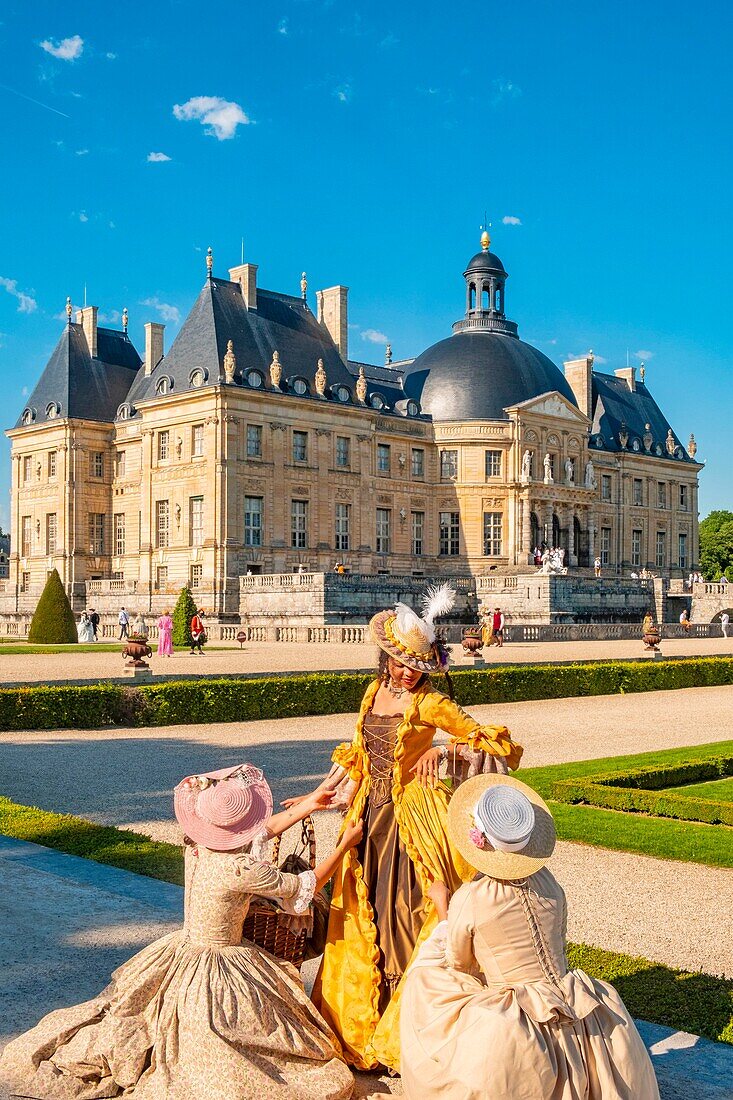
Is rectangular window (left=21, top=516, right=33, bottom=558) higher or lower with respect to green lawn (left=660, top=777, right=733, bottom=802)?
higher

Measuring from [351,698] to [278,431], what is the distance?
2906 cm

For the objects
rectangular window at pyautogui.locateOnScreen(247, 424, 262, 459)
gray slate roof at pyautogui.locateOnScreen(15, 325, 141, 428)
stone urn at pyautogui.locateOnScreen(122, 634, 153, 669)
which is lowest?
stone urn at pyautogui.locateOnScreen(122, 634, 153, 669)

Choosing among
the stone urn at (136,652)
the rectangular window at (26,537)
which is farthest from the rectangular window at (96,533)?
the stone urn at (136,652)

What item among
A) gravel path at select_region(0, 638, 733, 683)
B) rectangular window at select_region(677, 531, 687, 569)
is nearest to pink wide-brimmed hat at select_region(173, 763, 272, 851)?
gravel path at select_region(0, 638, 733, 683)

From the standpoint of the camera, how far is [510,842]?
345 centimetres

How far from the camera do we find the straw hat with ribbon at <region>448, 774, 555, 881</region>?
345cm

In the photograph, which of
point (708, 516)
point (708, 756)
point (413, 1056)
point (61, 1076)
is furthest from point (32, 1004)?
point (708, 516)

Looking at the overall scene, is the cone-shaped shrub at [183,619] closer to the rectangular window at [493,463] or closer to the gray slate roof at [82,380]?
the gray slate roof at [82,380]

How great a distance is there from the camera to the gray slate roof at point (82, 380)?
163 feet

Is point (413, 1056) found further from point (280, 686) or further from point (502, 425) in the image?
point (502, 425)

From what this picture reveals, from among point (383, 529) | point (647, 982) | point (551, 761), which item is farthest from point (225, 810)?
point (383, 529)

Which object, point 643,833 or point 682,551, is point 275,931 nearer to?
point 643,833

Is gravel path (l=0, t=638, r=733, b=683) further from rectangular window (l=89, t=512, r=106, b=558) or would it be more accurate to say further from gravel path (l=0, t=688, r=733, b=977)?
rectangular window (l=89, t=512, r=106, b=558)

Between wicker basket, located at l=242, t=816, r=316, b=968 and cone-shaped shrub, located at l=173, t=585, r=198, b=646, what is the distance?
27.4m
